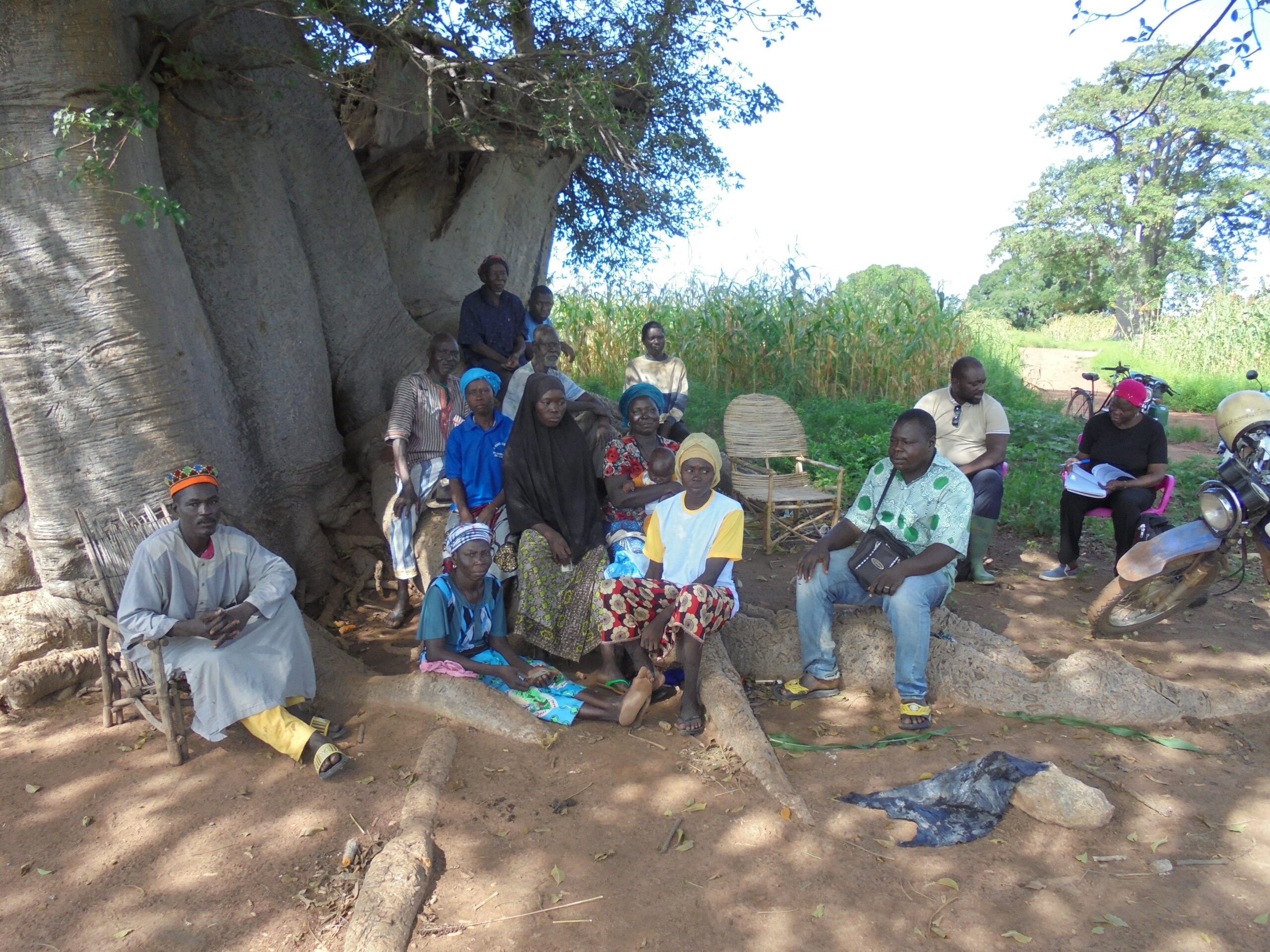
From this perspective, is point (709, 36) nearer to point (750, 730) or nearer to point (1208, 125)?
point (750, 730)

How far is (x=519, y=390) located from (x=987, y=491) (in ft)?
11.3

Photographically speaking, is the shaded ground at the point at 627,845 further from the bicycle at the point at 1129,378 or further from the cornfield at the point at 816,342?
the cornfield at the point at 816,342

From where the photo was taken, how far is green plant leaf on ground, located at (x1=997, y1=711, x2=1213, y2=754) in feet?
12.0

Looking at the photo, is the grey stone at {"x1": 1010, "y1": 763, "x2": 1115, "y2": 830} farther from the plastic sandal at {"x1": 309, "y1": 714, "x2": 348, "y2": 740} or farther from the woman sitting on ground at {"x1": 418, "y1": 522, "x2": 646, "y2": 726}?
the plastic sandal at {"x1": 309, "y1": 714, "x2": 348, "y2": 740}

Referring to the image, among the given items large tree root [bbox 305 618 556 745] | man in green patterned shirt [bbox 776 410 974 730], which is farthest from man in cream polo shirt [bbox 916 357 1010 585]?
large tree root [bbox 305 618 556 745]

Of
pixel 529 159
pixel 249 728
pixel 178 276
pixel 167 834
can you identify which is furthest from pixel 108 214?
pixel 529 159

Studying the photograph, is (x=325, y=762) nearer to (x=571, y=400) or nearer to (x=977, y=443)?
(x=571, y=400)

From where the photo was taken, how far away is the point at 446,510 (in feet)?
17.3

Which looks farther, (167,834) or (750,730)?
(750,730)

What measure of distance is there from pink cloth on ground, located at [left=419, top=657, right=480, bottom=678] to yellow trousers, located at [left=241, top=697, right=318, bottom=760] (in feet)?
A: 2.15

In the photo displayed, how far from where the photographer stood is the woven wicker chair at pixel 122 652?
3.57 meters

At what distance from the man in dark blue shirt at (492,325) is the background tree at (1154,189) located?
23128mm

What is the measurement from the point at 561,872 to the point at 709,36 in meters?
6.54

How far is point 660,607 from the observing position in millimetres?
3916
